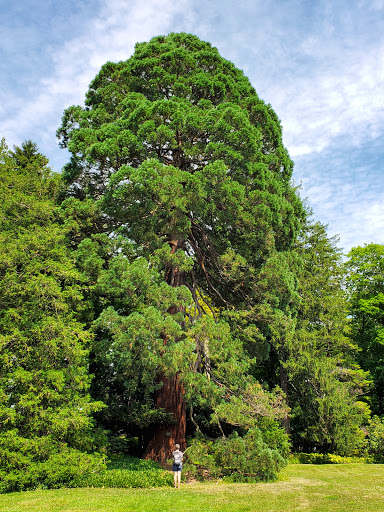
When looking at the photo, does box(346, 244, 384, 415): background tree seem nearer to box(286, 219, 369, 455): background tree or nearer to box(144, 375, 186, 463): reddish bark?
box(286, 219, 369, 455): background tree

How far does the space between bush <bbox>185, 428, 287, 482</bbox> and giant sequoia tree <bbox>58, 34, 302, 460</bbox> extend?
92 cm

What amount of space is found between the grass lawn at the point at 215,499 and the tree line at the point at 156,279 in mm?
1332

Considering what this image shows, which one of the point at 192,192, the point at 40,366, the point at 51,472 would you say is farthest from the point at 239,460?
the point at 192,192

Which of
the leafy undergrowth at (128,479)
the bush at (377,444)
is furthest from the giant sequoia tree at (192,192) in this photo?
the bush at (377,444)

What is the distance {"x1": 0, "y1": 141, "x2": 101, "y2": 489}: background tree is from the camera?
→ 8281mm

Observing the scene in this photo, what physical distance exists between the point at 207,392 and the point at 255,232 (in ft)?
17.2

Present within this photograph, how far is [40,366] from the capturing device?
9.05 metres

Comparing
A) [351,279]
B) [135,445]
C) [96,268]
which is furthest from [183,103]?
[351,279]

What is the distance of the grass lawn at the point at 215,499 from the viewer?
650 centimetres

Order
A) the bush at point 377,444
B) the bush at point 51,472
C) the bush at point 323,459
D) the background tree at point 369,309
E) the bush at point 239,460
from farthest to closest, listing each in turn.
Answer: the background tree at point 369,309, the bush at point 377,444, the bush at point 323,459, the bush at point 239,460, the bush at point 51,472

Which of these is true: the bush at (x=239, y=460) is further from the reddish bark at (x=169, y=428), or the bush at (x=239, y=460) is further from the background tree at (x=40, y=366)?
the background tree at (x=40, y=366)

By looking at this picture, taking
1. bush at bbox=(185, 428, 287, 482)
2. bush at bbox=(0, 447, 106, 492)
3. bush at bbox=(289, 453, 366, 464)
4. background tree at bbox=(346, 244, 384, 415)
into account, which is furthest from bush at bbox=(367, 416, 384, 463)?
bush at bbox=(0, 447, 106, 492)

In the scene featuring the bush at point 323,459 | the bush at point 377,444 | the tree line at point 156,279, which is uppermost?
the tree line at point 156,279

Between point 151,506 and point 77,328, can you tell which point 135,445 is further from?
point 151,506
